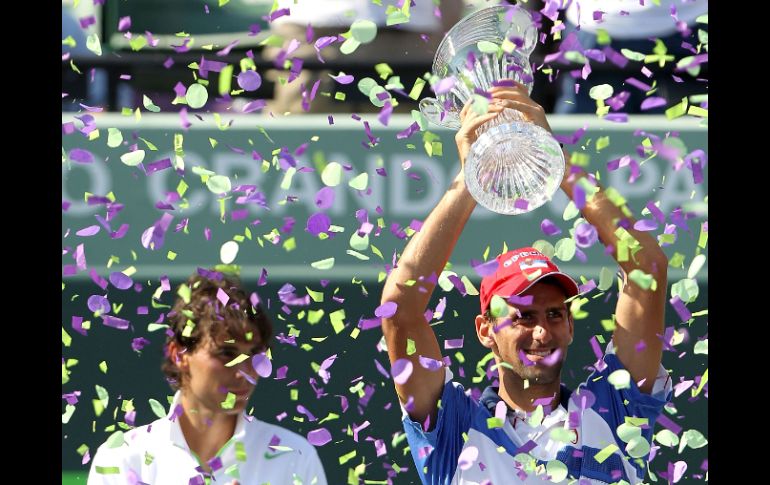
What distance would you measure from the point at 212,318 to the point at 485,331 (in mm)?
676

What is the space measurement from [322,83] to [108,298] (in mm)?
979

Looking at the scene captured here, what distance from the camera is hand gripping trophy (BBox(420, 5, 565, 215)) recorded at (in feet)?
9.30

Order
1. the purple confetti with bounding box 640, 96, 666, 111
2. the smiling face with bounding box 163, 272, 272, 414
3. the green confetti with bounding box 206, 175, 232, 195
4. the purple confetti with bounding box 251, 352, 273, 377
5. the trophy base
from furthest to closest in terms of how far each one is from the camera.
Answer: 1. the green confetti with bounding box 206, 175, 232, 195
2. the purple confetti with bounding box 640, 96, 666, 111
3. the smiling face with bounding box 163, 272, 272, 414
4. the purple confetti with bounding box 251, 352, 273, 377
5. the trophy base

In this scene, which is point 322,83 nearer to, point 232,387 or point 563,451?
point 232,387

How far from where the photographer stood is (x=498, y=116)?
2891 mm

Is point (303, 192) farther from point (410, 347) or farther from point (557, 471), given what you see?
point (557, 471)

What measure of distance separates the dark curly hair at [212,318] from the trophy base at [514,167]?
71 centimetres

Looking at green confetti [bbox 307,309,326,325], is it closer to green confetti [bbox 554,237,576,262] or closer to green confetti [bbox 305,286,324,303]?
green confetti [bbox 305,286,324,303]

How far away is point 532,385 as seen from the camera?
9.88ft

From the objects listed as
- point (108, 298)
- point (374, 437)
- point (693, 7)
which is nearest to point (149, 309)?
point (108, 298)

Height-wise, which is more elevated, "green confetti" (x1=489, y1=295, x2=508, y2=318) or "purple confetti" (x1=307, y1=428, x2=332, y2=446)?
"green confetti" (x1=489, y1=295, x2=508, y2=318)

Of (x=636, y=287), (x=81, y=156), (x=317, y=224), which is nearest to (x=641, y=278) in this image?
(x=636, y=287)

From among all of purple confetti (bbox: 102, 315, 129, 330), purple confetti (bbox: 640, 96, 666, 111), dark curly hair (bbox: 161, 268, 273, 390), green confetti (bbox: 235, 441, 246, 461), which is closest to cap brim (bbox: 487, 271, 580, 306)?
purple confetti (bbox: 640, 96, 666, 111)

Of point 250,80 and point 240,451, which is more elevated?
point 250,80
